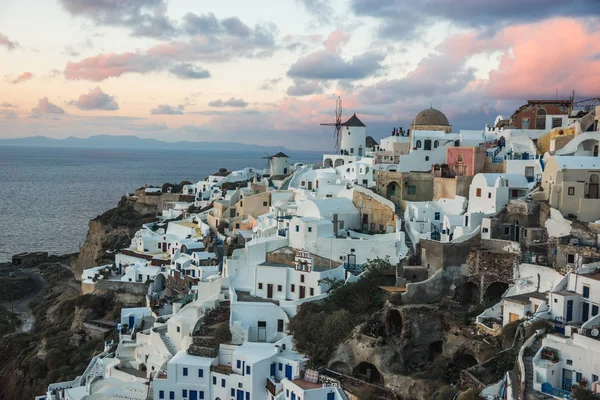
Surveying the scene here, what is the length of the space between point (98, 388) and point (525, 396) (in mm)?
19095

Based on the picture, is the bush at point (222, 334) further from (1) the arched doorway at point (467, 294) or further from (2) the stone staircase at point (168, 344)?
(1) the arched doorway at point (467, 294)

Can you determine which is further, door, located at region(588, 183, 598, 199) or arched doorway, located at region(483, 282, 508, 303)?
door, located at region(588, 183, 598, 199)

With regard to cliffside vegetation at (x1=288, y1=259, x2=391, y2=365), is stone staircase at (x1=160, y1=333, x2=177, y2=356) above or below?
below

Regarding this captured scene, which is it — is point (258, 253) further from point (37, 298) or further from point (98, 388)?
point (37, 298)

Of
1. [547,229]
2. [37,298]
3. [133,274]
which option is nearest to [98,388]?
[133,274]

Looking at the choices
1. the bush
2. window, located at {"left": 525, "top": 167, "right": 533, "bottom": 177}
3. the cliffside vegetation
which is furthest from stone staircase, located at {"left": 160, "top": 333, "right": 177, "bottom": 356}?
window, located at {"left": 525, "top": 167, "right": 533, "bottom": 177}

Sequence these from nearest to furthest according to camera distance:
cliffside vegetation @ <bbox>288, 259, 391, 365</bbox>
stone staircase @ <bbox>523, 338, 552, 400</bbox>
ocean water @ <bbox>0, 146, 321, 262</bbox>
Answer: stone staircase @ <bbox>523, 338, 552, 400</bbox>
cliffside vegetation @ <bbox>288, 259, 391, 365</bbox>
ocean water @ <bbox>0, 146, 321, 262</bbox>

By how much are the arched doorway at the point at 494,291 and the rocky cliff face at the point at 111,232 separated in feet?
107

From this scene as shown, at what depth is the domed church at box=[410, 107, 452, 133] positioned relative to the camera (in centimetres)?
4481

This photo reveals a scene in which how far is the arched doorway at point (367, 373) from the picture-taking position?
2517 cm

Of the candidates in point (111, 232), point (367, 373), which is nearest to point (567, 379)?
point (367, 373)

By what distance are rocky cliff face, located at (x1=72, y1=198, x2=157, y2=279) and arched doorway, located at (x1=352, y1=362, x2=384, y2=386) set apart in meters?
30.2

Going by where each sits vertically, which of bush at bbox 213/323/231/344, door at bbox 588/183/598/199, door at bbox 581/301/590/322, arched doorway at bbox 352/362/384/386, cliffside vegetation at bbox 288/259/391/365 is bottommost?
arched doorway at bbox 352/362/384/386

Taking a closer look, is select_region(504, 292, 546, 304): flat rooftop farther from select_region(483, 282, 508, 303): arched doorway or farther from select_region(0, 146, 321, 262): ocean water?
select_region(0, 146, 321, 262): ocean water
